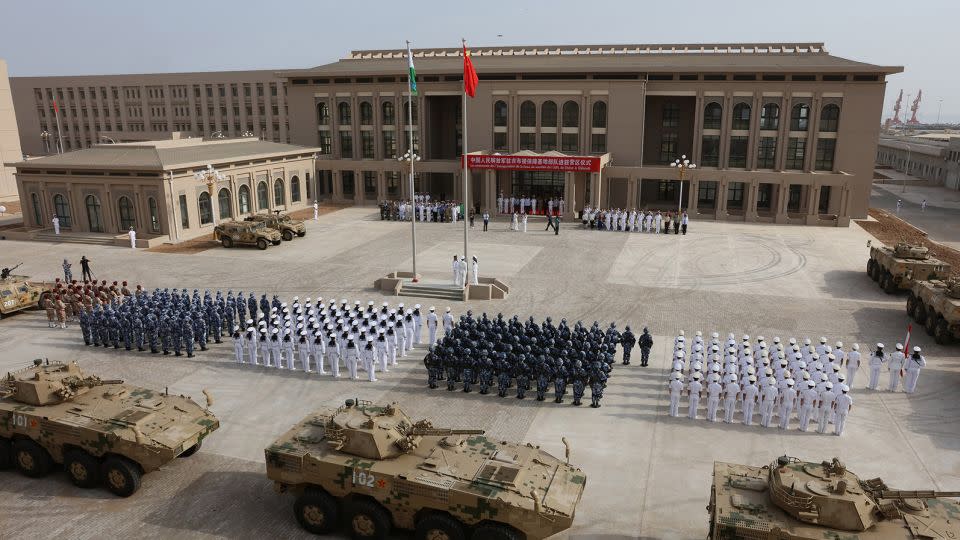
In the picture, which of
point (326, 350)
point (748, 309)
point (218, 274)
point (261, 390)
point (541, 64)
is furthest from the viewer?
point (541, 64)

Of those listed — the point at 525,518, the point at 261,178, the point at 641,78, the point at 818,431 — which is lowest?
the point at 818,431

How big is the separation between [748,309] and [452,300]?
34.9 ft

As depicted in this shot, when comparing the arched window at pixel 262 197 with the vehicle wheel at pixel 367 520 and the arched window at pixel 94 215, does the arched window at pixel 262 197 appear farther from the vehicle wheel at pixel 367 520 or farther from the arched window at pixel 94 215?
the vehicle wheel at pixel 367 520

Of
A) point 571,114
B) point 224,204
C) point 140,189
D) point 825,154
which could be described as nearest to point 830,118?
point 825,154

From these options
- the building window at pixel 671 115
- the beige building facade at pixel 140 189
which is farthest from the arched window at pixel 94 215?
the building window at pixel 671 115

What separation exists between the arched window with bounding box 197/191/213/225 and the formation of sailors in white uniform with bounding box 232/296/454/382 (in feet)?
66.0

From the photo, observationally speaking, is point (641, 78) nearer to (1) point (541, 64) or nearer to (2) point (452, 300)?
(1) point (541, 64)

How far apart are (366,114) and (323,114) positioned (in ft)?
12.2

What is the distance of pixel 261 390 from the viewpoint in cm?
1653

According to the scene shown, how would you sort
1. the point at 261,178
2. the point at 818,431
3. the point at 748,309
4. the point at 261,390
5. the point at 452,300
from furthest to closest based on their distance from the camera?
the point at 261,178 < the point at 452,300 < the point at 748,309 < the point at 261,390 < the point at 818,431

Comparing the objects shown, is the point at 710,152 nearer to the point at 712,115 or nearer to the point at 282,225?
the point at 712,115

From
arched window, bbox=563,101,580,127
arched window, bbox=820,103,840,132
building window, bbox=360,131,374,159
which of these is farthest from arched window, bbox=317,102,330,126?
arched window, bbox=820,103,840,132

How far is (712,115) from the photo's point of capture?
145 ft

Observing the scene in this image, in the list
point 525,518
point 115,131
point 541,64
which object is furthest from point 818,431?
point 115,131
